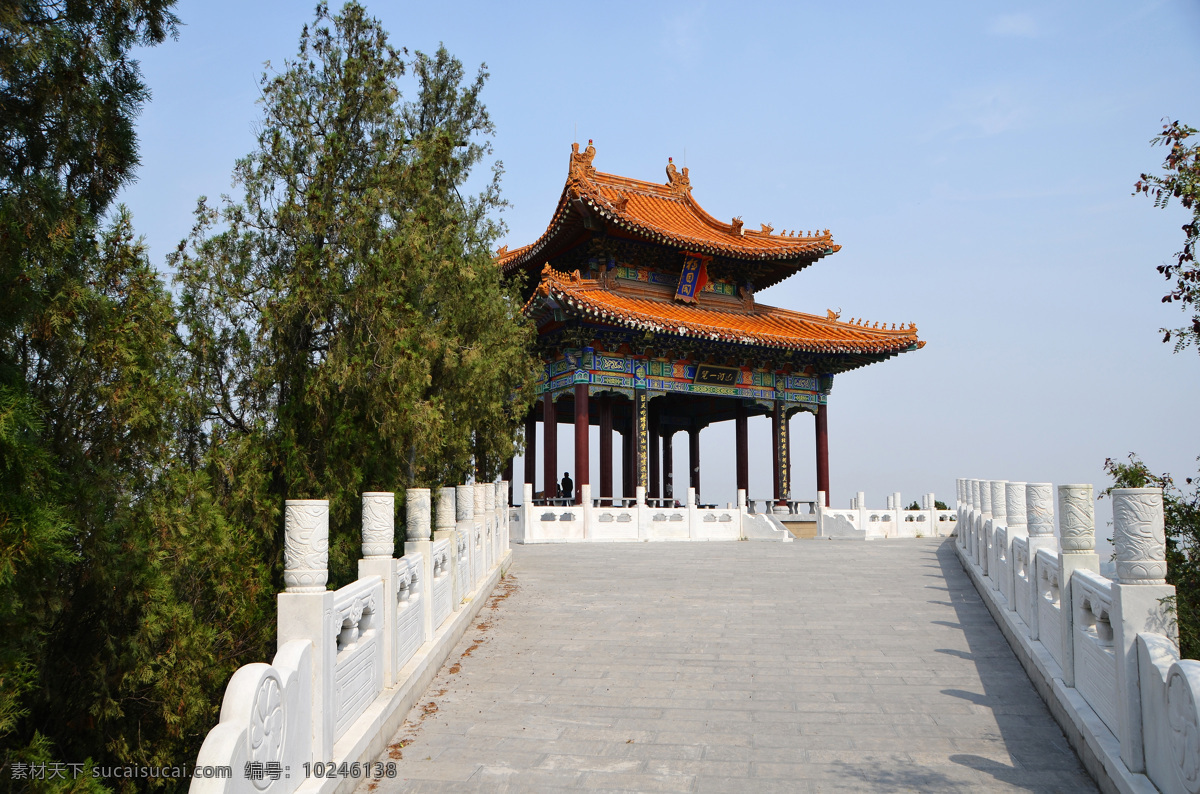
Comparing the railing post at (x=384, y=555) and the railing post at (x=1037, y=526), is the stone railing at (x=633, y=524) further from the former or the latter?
Result: the railing post at (x=384, y=555)

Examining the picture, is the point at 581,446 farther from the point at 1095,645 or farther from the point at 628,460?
the point at 1095,645

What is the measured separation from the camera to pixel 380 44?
9.18 metres

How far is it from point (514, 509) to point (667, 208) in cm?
990

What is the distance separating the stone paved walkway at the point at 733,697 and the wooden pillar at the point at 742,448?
10623 mm

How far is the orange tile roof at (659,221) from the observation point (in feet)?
60.4

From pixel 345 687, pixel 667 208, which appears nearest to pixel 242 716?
pixel 345 687

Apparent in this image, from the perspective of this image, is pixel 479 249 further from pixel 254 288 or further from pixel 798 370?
pixel 798 370

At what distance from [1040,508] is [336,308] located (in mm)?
6241

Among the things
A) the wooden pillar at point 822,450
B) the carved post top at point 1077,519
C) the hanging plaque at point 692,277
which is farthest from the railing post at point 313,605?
the wooden pillar at point 822,450

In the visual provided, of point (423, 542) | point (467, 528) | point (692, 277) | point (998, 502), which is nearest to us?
point (423, 542)

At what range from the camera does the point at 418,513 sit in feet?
22.4

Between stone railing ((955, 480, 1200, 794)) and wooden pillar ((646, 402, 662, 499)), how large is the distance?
55.8 feet

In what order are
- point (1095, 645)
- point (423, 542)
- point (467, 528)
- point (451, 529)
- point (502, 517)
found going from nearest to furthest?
1. point (1095, 645)
2. point (423, 542)
3. point (451, 529)
4. point (467, 528)
5. point (502, 517)

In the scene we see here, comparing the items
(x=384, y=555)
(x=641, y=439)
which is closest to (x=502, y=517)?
(x=384, y=555)
